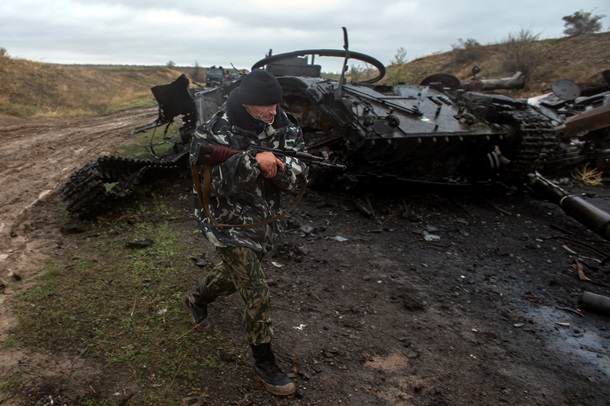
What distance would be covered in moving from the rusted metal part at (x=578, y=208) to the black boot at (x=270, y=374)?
472 centimetres

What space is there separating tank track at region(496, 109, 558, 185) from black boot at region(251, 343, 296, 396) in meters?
5.53

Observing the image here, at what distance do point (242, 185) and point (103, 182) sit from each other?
3.96 m

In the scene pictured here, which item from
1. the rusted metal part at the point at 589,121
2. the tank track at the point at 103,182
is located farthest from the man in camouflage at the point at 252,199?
the rusted metal part at the point at 589,121

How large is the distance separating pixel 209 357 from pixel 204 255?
1769 mm

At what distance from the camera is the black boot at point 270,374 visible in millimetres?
2906

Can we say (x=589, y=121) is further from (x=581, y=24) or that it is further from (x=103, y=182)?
(x=581, y=24)

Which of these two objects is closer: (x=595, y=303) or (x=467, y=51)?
(x=595, y=303)

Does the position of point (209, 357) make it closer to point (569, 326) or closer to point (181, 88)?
point (569, 326)

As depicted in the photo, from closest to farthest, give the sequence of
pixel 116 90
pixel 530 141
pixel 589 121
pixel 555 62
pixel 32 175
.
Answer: pixel 530 141, pixel 32 175, pixel 589 121, pixel 555 62, pixel 116 90

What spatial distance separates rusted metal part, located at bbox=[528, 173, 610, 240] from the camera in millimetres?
5865

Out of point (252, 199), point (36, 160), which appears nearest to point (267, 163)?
point (252, 199)

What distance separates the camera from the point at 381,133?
19.9 ft

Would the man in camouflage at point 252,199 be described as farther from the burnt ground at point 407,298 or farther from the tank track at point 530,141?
the tank track at point 530,141

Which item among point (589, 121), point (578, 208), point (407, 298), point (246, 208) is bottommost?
point (407, 298)
